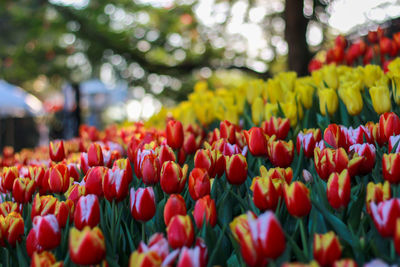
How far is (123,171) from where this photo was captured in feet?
4.16

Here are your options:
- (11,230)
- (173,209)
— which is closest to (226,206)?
(173,209)

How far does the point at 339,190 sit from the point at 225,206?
1.12 feet

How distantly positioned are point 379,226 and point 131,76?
5200mm

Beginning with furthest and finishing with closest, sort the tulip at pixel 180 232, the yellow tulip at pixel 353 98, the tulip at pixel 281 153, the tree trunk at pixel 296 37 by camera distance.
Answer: the tree trunk at pixel 296 37, the yellow tulip at pixel 353 98, the tulip at pixel 281 153, the tulip at pixel 180 232

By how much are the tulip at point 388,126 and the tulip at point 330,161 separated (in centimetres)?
31

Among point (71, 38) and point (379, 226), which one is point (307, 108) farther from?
point (71, 38)

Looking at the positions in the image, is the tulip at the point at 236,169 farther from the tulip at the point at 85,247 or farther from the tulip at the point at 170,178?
the tulip at the point at 85,247

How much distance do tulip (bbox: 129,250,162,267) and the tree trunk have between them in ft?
13.3

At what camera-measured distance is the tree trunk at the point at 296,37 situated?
179 inches

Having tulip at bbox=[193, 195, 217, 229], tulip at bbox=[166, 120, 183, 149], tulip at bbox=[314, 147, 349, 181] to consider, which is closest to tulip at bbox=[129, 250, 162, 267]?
tulip at bbox=[193, 195, 217, 229]

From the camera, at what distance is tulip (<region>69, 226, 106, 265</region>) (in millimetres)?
891

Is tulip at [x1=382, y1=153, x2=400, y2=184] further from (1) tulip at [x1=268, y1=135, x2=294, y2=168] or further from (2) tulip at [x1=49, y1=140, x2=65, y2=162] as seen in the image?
(2) tulip at [x1=49, y1=140, x2=65, y2=162]

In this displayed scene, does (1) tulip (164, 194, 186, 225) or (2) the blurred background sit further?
(2) the blurred background

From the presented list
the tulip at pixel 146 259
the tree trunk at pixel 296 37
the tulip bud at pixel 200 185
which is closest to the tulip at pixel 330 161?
the tulip bud at pixel 200 185
